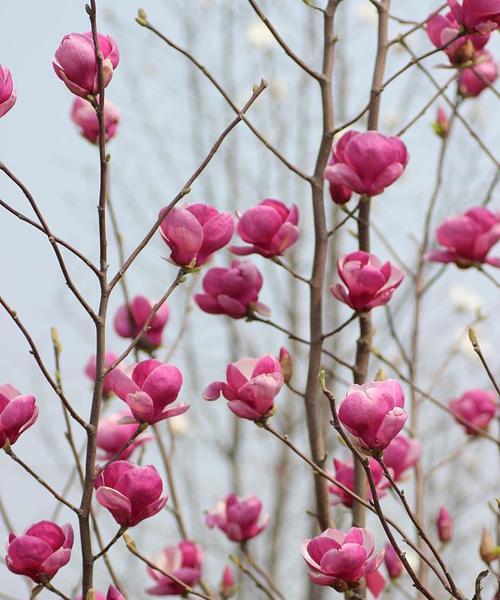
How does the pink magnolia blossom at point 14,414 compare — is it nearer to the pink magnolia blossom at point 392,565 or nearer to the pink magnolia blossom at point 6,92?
the pink magnolia blossom at point 6,92

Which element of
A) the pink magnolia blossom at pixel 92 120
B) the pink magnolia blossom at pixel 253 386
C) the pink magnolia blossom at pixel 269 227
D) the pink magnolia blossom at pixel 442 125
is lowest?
the pink magnolia blossom at pixel 253 386

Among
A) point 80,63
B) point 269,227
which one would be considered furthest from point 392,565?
point 80,63

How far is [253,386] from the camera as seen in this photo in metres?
0.85

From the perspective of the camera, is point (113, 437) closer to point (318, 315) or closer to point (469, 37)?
point (318, 315)

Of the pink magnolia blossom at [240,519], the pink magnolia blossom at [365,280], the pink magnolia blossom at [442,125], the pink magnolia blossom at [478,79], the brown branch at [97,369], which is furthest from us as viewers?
the pink magnolia blossom at [442,125]

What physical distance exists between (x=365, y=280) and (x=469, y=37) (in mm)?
361

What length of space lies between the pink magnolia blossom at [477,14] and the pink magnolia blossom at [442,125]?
451 millimetres

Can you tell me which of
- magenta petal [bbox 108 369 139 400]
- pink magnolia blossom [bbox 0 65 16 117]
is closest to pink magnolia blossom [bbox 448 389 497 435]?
magenta petal [bbox 108 369 139 400]

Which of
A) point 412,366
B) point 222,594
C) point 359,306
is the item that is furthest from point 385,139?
point 222,594

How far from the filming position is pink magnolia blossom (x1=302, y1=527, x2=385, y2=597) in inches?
30.2

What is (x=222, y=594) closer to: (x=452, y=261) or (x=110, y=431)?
(x=110, y=431)

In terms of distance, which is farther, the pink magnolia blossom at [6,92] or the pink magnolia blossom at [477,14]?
the pink magnolia blossom at [477,14]

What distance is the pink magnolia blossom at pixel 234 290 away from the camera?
103 centimetres

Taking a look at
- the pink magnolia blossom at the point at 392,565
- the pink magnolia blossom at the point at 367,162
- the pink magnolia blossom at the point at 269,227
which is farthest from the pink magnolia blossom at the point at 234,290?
the pink magnolia blossom at the point at 392,565
